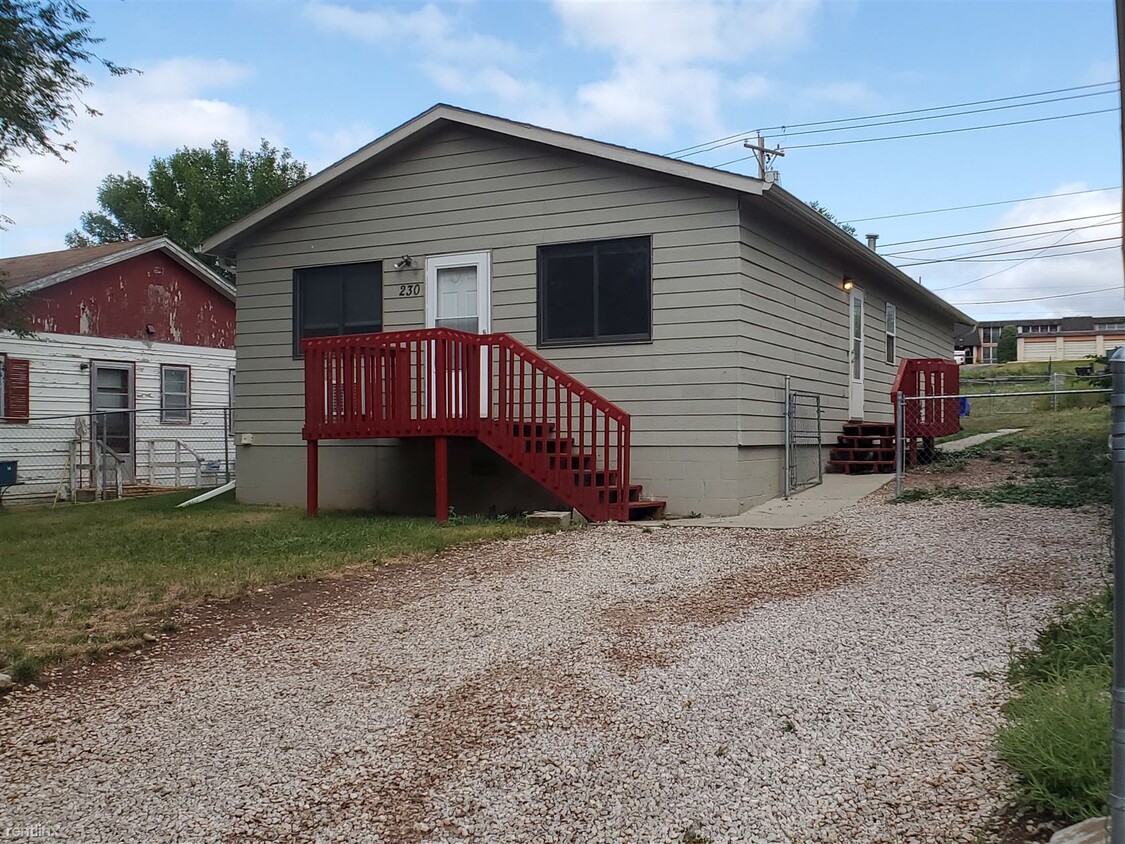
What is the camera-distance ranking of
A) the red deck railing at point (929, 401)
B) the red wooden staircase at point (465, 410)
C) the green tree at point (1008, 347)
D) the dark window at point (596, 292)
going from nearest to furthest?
the red wooden staircase at point (465, 410)
the dark window at point (596, 292)
the red deck railing at point (929, 401)
the green tree at point (1008, 347)

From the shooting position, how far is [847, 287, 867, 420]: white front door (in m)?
13.3

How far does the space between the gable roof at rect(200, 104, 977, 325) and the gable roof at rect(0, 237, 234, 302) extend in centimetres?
575

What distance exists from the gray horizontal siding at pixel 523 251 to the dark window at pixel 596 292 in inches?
5.1

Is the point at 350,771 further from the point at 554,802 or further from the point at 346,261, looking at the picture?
the point at 346,261

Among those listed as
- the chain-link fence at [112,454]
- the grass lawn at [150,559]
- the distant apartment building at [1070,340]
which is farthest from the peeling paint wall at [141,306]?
the distant apartment building at [1070,340]

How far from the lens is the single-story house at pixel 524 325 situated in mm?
9492

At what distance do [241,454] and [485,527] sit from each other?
Answer: 519cm

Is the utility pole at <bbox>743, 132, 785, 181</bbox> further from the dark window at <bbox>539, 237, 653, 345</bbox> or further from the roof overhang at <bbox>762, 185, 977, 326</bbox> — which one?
the dark window at <bbox>539, 237, 653, 345</bbox>

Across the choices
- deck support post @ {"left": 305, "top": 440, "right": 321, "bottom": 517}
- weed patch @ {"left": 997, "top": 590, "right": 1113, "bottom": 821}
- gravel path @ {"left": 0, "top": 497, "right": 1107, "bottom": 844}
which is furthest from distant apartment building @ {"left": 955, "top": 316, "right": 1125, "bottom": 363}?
weed patch @ {"left": 997, "top": 590, "right": 1113, "bottom": 821}

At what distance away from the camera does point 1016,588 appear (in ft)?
18.2

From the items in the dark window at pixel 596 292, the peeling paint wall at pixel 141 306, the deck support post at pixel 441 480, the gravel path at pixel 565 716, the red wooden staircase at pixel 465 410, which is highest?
the peeling paint wall at pixel 141 306

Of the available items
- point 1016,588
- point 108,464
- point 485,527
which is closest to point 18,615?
point 485,527

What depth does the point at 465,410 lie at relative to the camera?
9398 millimetres

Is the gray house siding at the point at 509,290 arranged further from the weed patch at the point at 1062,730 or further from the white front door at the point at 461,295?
the weed patch at the point at 1062,730
